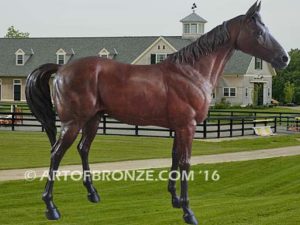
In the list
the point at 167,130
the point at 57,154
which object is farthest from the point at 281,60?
the point at 167,130

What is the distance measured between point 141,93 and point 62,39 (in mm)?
50747

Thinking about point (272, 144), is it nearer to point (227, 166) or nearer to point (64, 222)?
point (227, 166)

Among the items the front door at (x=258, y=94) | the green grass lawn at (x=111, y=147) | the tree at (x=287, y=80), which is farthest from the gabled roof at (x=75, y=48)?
the green grass lawn at (x=111, y=147)

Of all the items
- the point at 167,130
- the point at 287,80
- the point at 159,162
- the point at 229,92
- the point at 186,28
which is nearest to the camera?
the point at 159,162

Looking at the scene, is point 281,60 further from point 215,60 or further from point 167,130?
point 167,130

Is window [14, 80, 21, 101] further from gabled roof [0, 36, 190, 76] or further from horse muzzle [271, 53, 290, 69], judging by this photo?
horse muzzle [271, 53, 290, 69]

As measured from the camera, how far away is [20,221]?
8.63 m

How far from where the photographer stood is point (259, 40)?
9.95 feet

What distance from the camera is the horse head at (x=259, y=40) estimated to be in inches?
119

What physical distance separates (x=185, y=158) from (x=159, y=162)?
13064mm

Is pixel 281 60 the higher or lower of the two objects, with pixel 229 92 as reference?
higher

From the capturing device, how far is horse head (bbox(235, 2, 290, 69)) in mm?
3029

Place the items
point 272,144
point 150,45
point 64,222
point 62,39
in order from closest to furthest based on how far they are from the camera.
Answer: point 64,222
point 272,144
point 150,45
point 62,39

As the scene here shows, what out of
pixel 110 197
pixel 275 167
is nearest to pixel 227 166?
pixel 275 167
